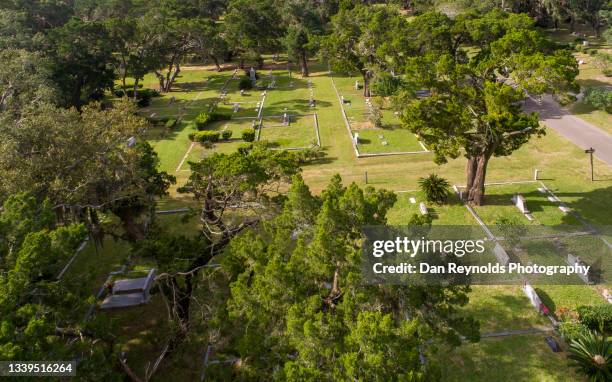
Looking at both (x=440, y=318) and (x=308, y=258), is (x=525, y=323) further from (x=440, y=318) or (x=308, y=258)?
(x=308, y=258)

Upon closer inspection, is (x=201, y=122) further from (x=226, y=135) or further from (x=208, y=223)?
(x=208, y=223)

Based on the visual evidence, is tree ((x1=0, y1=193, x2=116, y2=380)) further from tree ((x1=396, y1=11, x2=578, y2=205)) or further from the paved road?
the paved road

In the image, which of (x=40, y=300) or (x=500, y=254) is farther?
(x=500, y=254)

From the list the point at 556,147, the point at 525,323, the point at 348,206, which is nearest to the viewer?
the point at 348,206

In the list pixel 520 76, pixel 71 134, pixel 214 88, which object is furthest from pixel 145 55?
pixel 520 76

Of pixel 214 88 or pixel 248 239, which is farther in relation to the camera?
pixel 214 88

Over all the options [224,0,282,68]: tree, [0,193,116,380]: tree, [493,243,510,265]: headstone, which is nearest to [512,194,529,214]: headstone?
[493,243,510,265]: headstone

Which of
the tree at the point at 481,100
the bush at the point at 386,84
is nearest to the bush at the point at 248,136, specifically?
the bush at the point at 386,84

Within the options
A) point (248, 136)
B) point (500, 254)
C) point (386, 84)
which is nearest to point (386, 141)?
point (386, 84)
